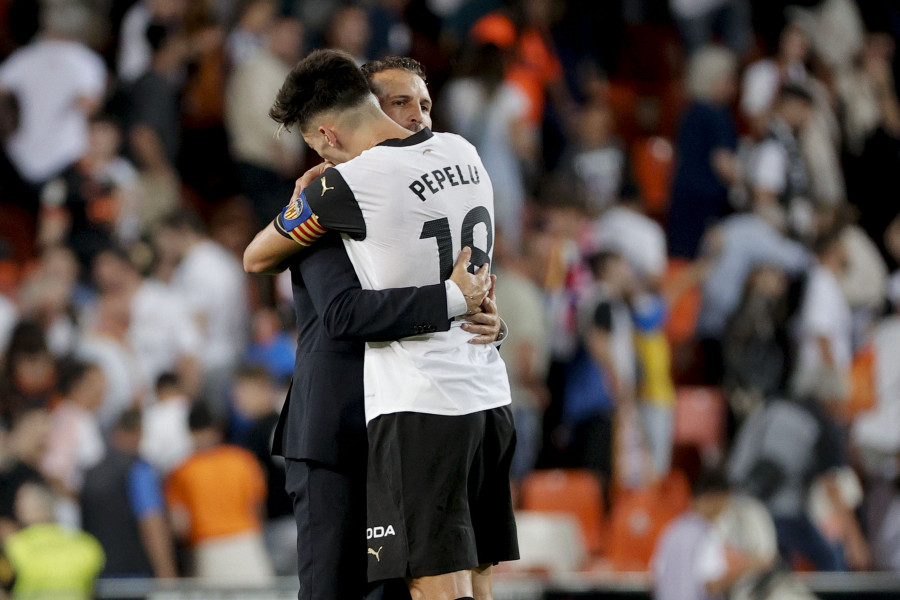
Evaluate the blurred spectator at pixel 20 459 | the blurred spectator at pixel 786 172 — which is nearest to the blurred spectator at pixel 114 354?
the blurred spectator at pixel 20 459

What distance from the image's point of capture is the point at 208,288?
986 cm

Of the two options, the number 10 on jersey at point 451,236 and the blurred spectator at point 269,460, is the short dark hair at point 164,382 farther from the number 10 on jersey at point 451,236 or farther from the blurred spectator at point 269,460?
the number 10 on jersey at point 451,236

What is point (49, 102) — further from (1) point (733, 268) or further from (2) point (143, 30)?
(1) point (733, 268)

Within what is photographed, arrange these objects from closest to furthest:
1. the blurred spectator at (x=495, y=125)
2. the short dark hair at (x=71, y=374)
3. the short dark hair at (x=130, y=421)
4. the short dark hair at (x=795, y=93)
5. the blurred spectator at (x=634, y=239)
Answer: the short dark hair at (x=130, y=421)
the short dark hair at (x=71, y=374)
the blurred spectator at (x=634, y=239)
the blurred spectator at (x=495, y=125)
the short dark hair at (x=795, y=93)

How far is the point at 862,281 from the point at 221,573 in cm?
551

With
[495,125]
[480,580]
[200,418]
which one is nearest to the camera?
[480,580]

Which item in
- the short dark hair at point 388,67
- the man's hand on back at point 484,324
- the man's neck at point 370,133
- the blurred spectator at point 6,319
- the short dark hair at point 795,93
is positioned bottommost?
the man's hand on back at point 484,324

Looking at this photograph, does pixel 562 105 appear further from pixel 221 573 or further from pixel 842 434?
pixel 221 573

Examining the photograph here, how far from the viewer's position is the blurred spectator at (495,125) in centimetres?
1060

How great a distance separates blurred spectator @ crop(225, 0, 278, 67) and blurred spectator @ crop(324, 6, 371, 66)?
0.31 metres

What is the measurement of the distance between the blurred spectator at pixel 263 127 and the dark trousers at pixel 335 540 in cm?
663

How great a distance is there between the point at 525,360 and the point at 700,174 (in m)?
2.86

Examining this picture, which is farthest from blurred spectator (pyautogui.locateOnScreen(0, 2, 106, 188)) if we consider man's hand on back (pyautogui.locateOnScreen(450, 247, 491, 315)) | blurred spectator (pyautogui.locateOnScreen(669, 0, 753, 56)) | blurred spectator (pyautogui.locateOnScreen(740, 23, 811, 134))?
man's hand on back (pyautogui.locateOnScreen(450, 247, 491, 315))

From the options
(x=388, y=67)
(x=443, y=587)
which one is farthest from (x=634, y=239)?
(x=443, y=587)
